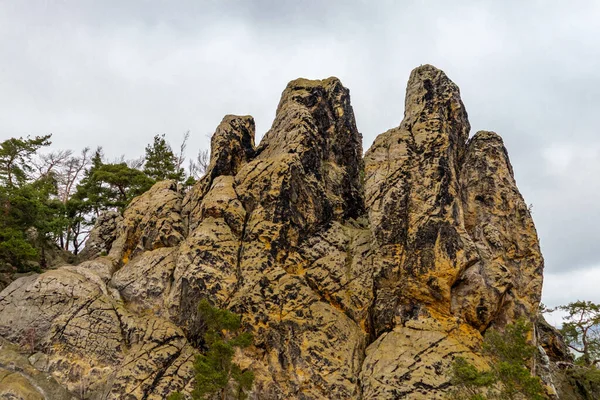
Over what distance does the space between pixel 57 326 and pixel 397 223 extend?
19.8m

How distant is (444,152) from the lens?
23.4 meters

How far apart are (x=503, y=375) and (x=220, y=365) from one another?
11924mm

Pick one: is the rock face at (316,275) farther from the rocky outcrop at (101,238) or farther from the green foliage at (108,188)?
the green foliage at (108,188)

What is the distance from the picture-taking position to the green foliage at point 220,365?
15.8 m

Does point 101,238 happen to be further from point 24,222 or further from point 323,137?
point 323,137

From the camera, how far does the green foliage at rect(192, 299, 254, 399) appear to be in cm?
1584

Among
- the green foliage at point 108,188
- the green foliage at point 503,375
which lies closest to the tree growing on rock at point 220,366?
the green foliage at point 503,375

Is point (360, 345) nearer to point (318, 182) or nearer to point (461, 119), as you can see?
point (318, 182)

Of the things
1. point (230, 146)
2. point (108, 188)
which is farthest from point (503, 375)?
point (108, 188)

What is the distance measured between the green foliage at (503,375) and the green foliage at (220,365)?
9.25 m

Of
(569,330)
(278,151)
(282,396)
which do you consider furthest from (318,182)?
(569,330)

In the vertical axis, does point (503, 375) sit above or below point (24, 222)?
below

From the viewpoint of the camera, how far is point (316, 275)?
22.4m

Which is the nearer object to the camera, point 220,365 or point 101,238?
point 220,365
